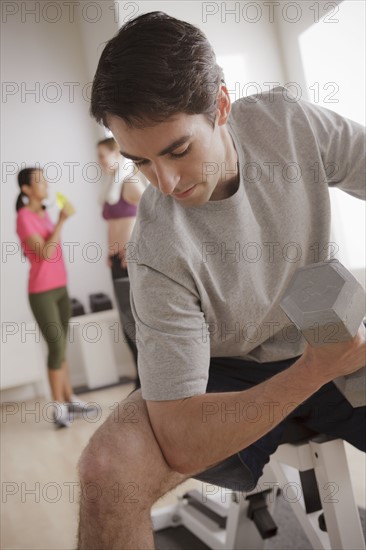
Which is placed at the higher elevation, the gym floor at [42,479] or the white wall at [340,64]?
the white wall at [340,64]

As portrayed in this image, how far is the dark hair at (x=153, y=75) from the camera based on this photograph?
82 cm

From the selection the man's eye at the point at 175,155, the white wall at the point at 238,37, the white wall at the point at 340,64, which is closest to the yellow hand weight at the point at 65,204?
the white wall at the point at 238,37

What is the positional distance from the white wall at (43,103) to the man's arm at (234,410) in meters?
1.05

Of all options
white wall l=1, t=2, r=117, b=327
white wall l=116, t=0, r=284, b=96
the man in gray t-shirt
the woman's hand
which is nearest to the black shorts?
the man in gray t-shirt

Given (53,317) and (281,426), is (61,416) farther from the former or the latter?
(281,426)

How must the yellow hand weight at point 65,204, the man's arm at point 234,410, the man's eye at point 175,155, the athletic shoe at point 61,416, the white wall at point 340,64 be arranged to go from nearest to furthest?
the man's arm at point 234,410
the man's eye at point 175,155
the white wall at point 340,64
the athletic shoe at point 61,416
the yellow hand weight at point 65,204

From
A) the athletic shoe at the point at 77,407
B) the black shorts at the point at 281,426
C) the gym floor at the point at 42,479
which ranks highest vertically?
the black shorts at the point at 281,426

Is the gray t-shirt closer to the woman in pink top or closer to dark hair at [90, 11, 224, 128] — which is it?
Result: dark hair at [90, 11, 224, 128]

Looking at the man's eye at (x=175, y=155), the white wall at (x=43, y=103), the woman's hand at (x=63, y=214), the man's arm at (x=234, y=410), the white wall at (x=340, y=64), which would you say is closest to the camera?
the man's arm at (x=234, y=410)

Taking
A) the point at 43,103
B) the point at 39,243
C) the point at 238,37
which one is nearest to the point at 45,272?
the point at 39,243

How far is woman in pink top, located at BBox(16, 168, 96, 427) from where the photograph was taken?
6.24 ft

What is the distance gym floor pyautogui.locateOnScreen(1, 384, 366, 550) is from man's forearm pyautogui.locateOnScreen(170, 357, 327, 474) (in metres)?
0.62

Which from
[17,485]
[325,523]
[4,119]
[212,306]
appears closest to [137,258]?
[212,306]

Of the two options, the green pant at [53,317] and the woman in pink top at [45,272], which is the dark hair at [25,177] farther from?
the green pant at [53,317]
